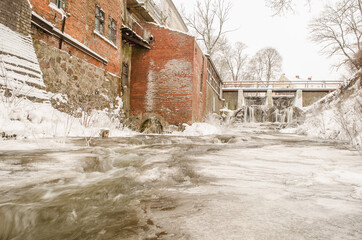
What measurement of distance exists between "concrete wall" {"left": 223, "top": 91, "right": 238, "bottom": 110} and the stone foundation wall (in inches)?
850

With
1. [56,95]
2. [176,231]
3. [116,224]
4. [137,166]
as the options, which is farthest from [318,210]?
[56,95]

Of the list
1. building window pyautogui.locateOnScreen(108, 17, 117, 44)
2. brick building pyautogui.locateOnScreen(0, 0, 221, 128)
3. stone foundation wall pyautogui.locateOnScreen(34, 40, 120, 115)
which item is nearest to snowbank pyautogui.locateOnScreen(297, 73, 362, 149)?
brick building pyautogui.locateOnScreen(0, 0, 221, 128)

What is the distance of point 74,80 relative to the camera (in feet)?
23.4

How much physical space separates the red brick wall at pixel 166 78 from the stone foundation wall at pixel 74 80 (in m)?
1.76

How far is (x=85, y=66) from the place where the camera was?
7.61 metres

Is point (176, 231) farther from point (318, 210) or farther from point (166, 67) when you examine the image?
point (166, 67)

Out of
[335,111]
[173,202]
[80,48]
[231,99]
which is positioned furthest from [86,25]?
[231,99]

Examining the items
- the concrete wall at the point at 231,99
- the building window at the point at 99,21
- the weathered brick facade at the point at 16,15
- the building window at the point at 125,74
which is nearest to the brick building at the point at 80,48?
the building window at the point at 99,21

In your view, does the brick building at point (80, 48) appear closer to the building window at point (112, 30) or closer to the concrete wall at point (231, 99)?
the building window at point (112, 30)

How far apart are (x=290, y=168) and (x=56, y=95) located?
6559 millimetres

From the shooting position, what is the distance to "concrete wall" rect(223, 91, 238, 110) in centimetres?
Answer: 2828

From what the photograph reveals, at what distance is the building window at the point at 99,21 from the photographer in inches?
326

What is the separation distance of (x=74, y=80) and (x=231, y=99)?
24.0 metres

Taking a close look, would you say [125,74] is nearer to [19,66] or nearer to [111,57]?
[111,57]
